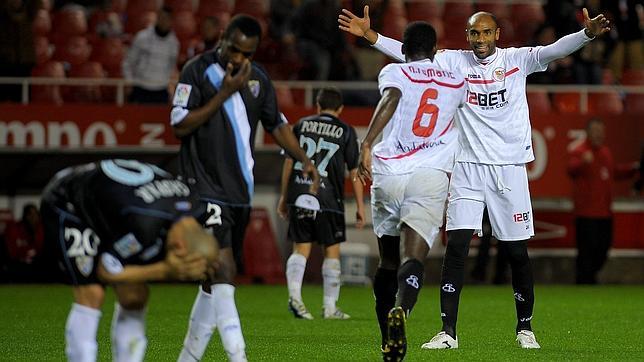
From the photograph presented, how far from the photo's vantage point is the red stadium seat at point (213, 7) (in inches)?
850

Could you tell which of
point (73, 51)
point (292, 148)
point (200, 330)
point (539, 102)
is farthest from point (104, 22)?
point (200, 330)

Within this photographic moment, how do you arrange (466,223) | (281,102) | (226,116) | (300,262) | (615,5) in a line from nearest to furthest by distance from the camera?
(226,116)
(466,223)
(300,262)
(281,102)
(615,5)

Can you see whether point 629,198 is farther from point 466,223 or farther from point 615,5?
point 466,223

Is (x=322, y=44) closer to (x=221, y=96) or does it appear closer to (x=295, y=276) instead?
(x=295, y=276)

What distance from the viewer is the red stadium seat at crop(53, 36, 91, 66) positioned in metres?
20.0

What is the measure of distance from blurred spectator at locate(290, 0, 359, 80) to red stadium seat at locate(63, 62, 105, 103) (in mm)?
2987

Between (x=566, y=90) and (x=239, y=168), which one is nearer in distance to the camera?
(x=239, y=168)

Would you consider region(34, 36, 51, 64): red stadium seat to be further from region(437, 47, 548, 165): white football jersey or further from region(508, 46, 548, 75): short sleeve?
region(508, 46, 548, 75): short sleeve

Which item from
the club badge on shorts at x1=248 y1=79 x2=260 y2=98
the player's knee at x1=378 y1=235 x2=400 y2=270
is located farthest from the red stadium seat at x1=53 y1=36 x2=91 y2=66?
the club badge on shorts at x1=248 y1=79 x2=260 y2=98

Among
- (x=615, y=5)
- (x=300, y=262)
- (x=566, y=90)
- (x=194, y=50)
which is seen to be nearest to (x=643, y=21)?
(x=615, y=5)

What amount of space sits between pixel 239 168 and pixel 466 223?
2.66m

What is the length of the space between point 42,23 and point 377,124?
1273 centimetres

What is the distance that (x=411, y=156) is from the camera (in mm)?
8781

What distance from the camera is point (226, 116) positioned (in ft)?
24.1
